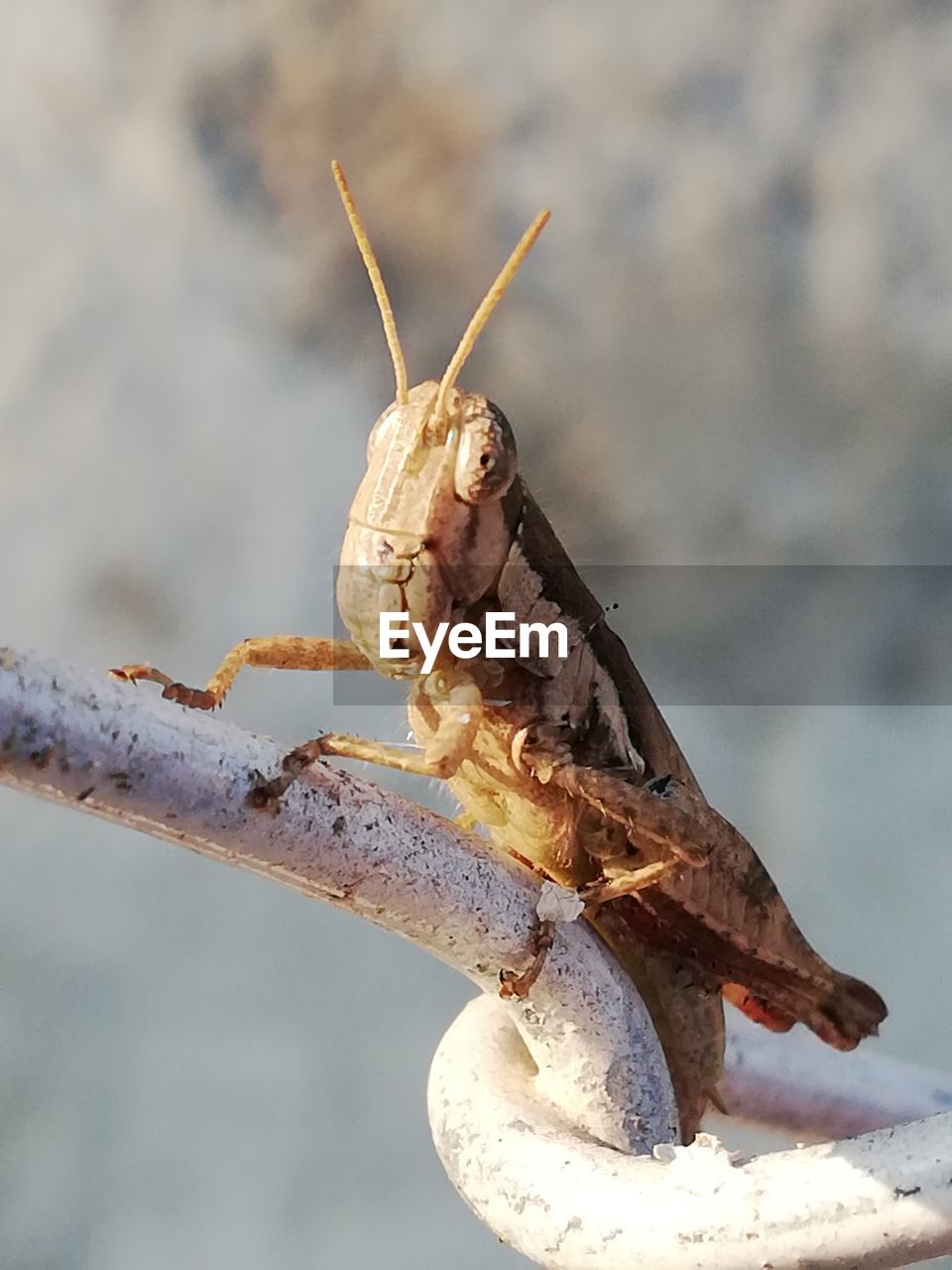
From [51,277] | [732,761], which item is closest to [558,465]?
[732,761]

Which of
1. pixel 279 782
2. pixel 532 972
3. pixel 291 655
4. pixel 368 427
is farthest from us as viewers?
Answer: pixel 368 427

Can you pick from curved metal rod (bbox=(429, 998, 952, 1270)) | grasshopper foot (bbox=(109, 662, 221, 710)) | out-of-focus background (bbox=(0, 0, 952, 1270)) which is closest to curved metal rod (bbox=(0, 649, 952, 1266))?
curved metal rod (bbox=(429, 998, 952, 1270))

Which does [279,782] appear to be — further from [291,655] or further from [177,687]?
[291,655]

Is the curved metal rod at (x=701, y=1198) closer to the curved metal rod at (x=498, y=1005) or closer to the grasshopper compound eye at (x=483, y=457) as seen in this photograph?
the curved metal rod at (x=498, y=1005)

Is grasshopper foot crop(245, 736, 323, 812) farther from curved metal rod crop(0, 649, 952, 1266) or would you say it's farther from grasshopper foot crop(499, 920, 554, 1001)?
grasshopper foot crop(499, 920, 554, 1001)

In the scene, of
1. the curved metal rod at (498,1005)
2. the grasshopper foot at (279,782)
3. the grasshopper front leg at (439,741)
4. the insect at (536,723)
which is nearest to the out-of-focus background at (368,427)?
the insect at (536,723)

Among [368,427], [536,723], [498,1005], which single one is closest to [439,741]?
[536,723]

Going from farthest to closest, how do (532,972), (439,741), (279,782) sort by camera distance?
(439,741) → (532,972) → (279,782)
